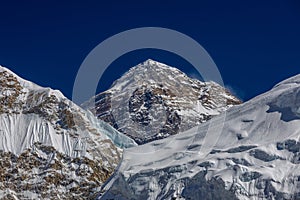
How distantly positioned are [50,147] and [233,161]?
226 feet

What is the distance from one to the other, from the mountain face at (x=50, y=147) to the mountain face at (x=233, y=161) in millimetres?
31046

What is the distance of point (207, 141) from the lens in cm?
12581

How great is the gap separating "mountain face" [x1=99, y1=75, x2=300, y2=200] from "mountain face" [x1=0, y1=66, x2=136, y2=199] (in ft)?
102

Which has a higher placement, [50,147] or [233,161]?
[50,147]

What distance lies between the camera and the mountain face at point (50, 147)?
16462cm

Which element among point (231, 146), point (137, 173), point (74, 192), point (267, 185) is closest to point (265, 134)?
point (231, 146)

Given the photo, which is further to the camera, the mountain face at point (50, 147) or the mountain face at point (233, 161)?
the mountain face at point (50, 147)

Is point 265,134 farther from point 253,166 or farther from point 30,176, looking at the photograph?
point 30,176

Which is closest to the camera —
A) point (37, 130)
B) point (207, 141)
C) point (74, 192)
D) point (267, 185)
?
point (267, 185)

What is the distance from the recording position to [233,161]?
113938mm

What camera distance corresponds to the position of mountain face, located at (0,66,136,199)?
16462cm

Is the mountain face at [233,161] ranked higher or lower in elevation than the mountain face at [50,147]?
lower

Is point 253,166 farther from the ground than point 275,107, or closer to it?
closer to it

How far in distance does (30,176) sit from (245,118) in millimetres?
61280
